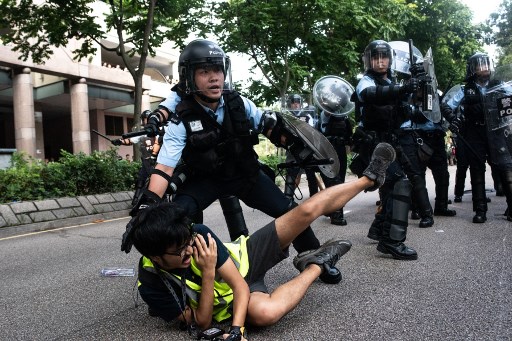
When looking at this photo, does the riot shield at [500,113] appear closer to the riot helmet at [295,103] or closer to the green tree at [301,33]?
the riot helmet at [295,103]

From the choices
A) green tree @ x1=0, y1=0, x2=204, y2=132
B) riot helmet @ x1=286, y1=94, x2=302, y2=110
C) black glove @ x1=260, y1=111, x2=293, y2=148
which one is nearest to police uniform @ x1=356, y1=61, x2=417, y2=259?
black glove @ x1=260, y1=111, x2=293, y2=148

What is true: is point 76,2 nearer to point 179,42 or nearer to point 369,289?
point 179,42

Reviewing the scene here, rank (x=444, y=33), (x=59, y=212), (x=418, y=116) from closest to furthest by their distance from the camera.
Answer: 1. (x=418, y=116)
2. (x=59, y=212)
3. (x=444, y=33)

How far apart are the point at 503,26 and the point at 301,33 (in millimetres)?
33955

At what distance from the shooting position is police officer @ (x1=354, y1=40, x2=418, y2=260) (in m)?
4.08

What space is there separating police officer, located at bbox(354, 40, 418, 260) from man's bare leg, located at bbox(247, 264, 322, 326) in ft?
5.08

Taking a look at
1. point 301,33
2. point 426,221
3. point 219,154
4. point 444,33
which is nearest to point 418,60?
point 426,221

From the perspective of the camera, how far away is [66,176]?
8367 millimetres

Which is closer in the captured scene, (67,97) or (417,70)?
(417,70)

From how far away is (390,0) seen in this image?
49.8ft

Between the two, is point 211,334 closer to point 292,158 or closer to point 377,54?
point 377,54

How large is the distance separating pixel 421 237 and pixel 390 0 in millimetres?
12097

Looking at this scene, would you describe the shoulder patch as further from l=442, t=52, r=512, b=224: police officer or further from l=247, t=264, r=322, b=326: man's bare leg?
l=442, t=52, r=512, b=224: police officer

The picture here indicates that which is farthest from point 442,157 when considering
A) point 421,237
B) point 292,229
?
point 292,229
